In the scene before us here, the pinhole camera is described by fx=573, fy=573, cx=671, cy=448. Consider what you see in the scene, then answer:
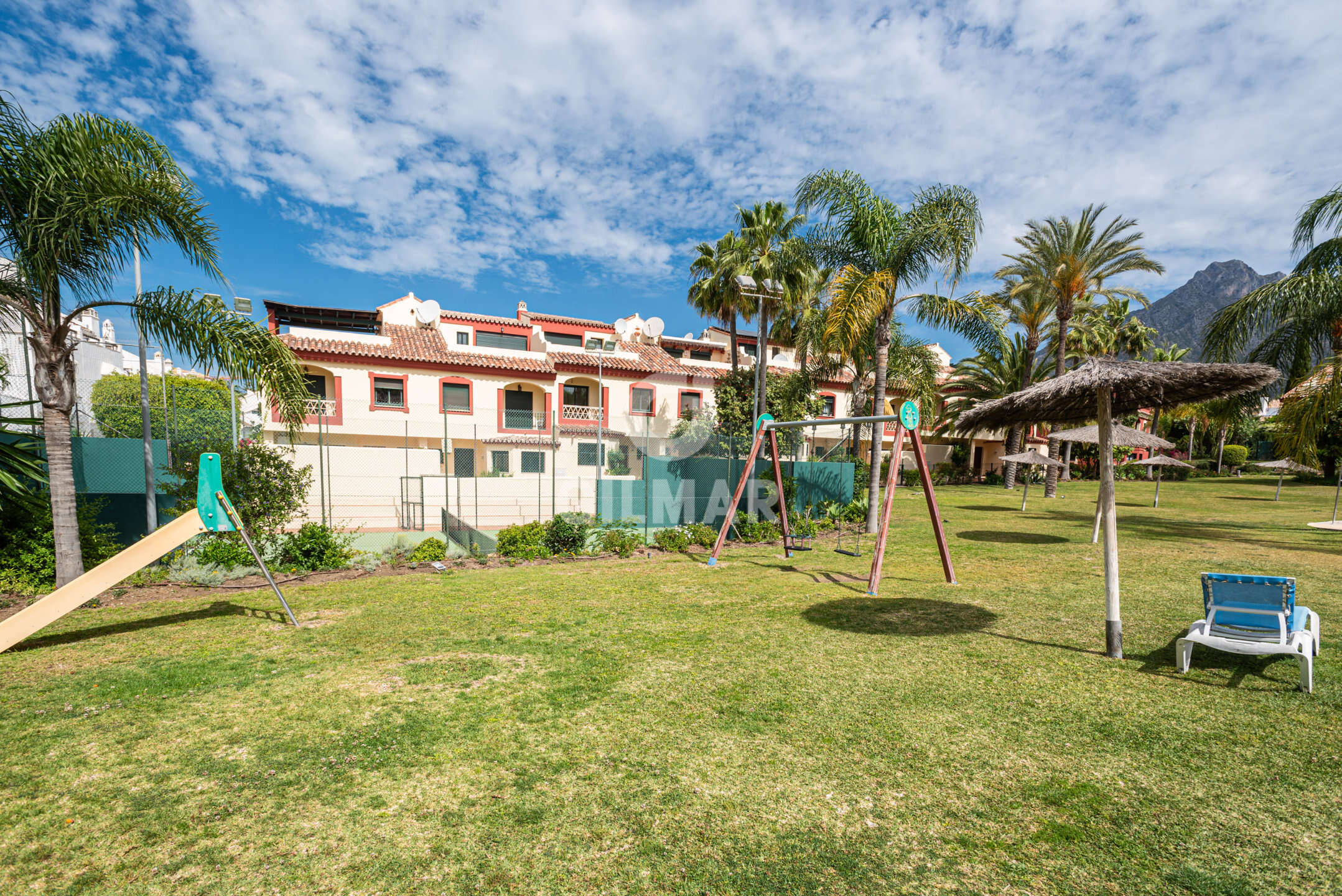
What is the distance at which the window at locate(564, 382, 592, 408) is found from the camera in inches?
1216

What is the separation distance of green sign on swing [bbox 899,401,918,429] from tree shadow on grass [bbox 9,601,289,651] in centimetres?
886

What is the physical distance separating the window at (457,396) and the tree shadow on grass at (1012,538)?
866 inches

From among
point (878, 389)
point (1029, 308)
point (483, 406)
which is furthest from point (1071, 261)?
point (483, 406)

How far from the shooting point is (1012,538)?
1495 centimetres

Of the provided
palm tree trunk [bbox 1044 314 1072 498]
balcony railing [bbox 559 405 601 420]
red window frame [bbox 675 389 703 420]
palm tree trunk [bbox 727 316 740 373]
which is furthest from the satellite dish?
palm tree trunk [bbox 1044 314 1072 498]

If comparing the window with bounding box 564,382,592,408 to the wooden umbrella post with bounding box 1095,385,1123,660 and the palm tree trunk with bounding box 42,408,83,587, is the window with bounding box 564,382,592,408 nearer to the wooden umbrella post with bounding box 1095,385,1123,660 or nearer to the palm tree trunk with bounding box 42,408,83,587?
the palm tree trunk with bounding box 42,408,83,587

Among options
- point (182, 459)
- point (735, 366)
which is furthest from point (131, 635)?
point (735, 366)

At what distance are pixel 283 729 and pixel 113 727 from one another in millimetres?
1352

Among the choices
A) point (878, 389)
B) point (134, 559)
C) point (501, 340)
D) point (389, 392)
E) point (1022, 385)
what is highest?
point (501, 340)

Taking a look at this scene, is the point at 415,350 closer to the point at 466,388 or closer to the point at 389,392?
the point at 389,392

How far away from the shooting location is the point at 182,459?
10.7 meters

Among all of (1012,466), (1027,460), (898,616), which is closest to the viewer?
(898,616)

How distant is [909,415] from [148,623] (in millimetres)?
10580

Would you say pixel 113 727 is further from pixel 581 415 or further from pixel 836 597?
pixel 581 415
